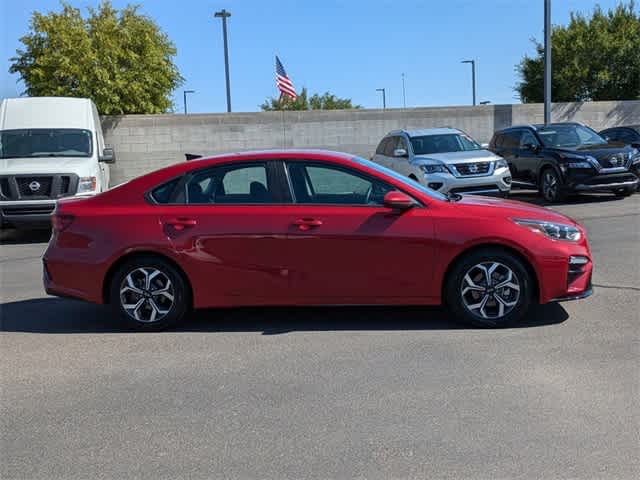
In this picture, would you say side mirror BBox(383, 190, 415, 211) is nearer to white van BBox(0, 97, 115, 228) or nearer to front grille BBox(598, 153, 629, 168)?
white van BBox(0, 97, 115, 228)

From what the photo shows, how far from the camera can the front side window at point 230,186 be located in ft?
20.5

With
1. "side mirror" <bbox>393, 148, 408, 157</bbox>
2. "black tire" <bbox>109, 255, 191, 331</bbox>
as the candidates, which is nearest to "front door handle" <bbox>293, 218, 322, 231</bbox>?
"black tire" <bbox>109, 255, 191, 331</bbox>

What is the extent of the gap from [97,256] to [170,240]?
0.65 metres

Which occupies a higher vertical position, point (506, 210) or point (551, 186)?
point (506, 210)

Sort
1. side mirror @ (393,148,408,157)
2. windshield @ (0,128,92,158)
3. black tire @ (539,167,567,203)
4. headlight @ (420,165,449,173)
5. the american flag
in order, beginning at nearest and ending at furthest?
windshield @ (0,128,92,158)
headlight @ (420,165,449,173)
side mirror @ (393,148,408,157)
black tire @ (539,167,567,203)
the american flag

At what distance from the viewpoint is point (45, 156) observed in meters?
13.6

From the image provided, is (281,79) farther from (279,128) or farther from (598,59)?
(598,59)

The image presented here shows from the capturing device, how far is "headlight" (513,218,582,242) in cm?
603

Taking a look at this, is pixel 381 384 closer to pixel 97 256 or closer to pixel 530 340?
pixel 530 340

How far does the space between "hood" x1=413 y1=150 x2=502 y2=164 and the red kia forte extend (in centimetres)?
804

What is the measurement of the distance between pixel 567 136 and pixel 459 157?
346 centimetres

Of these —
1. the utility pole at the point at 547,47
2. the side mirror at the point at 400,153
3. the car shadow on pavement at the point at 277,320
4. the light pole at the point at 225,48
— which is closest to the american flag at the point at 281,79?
the light pole at the point at 225,48

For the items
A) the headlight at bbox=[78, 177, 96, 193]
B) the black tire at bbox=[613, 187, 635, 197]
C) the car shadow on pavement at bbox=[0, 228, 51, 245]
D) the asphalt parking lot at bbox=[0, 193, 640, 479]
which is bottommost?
the asphalt parking lot at bbox=[0, 193, 640, 479]

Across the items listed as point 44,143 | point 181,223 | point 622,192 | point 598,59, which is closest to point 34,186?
point 44,143
